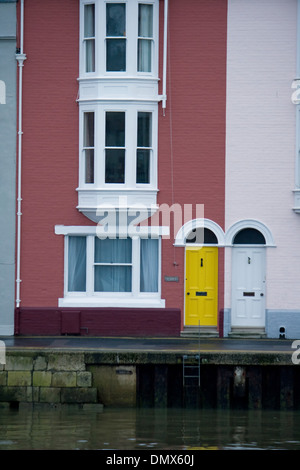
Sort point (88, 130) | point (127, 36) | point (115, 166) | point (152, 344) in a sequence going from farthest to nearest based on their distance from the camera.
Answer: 1. point (88, 130)
2. point (115, 166)
3. point (127, 36)
4. point (152, 344)

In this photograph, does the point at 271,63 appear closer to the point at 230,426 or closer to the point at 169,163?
the point at 169,163

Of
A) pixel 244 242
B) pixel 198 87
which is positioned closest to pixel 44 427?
pixel 244 242

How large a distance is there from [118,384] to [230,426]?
2966 millimetres

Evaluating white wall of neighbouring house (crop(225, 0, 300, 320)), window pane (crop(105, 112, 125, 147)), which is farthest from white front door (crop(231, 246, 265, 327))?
window pane (crop(105, 112, 125, 147))

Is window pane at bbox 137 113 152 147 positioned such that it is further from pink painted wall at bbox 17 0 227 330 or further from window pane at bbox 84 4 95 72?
window pane at bbox 84 4 95 72

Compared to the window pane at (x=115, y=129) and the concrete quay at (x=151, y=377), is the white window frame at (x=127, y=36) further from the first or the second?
the concrete quay at (x=151, y=377)

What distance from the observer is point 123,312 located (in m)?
28.2

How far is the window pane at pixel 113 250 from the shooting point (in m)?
28.8

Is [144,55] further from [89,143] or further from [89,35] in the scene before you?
[89,143]

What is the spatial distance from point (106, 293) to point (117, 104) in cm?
501

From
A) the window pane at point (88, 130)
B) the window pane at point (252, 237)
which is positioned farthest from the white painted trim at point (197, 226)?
the window pane at point (88, 130)

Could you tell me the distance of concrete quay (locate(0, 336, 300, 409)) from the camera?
79.5ft

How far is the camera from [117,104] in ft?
92.4

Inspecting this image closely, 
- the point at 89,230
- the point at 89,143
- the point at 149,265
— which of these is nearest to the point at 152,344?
the point at 149,265
